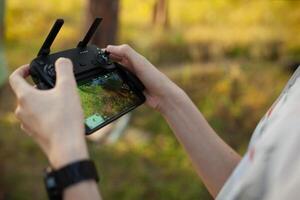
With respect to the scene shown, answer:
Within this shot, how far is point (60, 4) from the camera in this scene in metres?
5.40

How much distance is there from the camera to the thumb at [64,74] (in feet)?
2.95

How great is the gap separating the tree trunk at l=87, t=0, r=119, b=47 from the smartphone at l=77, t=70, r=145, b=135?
242cm

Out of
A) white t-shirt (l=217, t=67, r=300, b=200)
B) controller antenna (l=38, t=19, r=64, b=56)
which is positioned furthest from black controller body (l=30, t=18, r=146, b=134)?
white t-shirt (l=217, t=67, r=300, b=200)

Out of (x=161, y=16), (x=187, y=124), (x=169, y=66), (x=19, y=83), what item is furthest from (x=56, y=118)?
(x=161, y=16)

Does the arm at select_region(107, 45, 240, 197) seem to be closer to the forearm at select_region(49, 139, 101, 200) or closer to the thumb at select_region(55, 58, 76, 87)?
the thumb at select_region(55, 58, 76, 87)

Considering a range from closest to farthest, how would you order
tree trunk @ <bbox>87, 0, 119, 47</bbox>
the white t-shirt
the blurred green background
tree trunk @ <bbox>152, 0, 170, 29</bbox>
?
the white t-shirt, the blurred green background, tree trunk @ <bbox>87, 0, 119, 47</bbox>, tree trunk @ <bbox>152, 0, 170, 29</bbox>

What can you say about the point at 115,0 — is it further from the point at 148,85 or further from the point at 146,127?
the point at 148,85

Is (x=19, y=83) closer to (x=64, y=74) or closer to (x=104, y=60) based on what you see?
(x=64, y=74)

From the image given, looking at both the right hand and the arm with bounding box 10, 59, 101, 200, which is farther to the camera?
the right hand

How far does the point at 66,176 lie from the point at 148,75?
50cm

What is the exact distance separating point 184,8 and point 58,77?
14.9 ft

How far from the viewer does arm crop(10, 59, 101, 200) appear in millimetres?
837

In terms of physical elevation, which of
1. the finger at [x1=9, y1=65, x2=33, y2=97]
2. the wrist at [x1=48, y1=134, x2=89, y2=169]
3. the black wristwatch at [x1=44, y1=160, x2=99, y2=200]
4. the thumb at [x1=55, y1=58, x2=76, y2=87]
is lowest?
the black wristwatch at [x1=44, y1=160, x2=99, y2=200]

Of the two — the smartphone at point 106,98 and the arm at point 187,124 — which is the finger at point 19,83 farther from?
the arm at point 187,124
